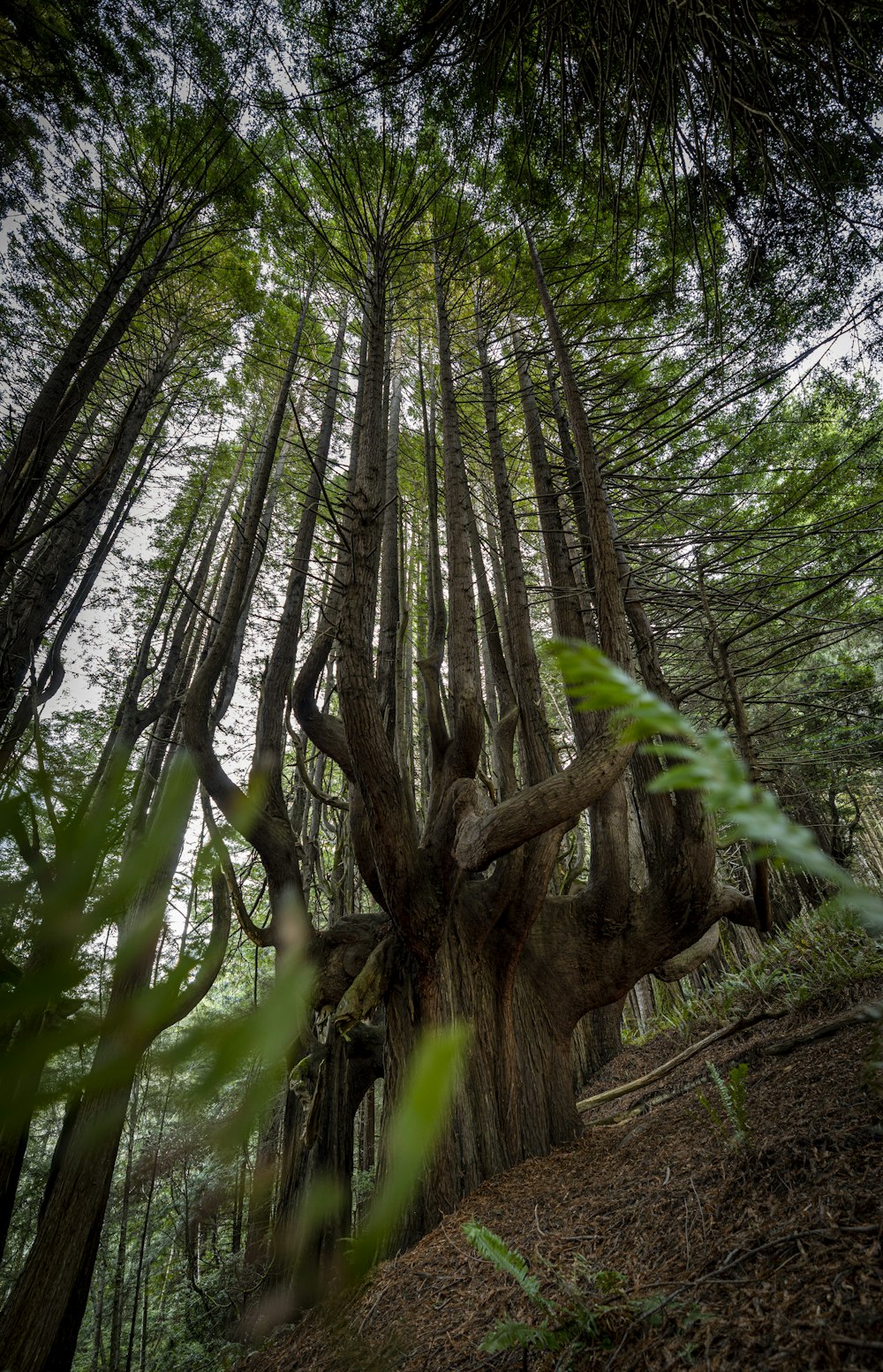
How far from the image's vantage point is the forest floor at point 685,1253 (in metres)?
1.03

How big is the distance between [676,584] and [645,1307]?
5522 millimetres

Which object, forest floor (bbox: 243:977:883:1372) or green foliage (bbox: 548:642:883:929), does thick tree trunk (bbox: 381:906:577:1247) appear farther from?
green foliage (bbox: 548:642:883:929)

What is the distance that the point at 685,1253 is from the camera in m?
1.39

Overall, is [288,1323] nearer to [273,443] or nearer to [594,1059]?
[594,1059]

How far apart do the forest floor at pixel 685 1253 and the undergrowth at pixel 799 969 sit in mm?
1008

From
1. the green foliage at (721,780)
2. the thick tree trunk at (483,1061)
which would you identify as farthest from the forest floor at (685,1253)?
the green foliage at (721,780)

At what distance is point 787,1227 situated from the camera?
125cm

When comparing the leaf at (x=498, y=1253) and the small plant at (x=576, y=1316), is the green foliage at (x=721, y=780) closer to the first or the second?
the small plant at (x=576, y=1316)

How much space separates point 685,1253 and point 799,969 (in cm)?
348

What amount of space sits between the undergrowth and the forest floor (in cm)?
101

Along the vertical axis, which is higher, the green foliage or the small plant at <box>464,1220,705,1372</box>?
the green foliage

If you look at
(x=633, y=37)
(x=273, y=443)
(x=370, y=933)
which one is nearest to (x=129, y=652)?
(x=273, y=443)

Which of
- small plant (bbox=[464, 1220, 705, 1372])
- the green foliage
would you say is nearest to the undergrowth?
small plant (bbox=[464, 1220, 705, 1372])

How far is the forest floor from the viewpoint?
3.39 ft
